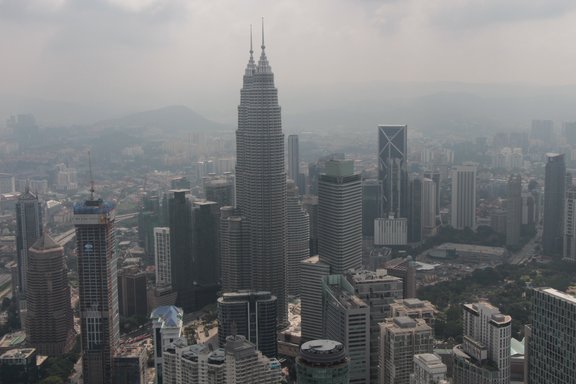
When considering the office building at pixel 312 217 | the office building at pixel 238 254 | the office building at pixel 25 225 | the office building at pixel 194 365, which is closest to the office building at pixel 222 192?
the office building at pixel 312 217

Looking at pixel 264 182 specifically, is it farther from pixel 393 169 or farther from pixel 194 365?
pixel 393 169

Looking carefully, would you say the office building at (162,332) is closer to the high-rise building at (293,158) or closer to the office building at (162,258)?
the office building at (162,258)

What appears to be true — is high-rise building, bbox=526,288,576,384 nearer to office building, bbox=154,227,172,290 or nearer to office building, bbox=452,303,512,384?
office building, bbox=452,303,512,384

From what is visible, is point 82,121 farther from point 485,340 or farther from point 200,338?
point 485,340

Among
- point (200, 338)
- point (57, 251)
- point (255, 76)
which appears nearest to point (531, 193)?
point (255, 76)

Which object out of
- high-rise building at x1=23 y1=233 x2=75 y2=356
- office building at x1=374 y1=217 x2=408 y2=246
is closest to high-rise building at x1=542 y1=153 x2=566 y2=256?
office building at x1=374 y1=217 x2=408 y2=246

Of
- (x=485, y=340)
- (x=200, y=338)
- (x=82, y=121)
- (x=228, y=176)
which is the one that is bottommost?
(x=200, y=338)

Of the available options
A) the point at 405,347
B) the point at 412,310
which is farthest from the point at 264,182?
the point at 405,347
